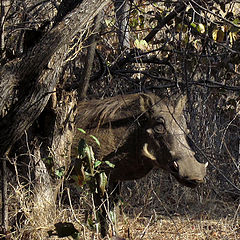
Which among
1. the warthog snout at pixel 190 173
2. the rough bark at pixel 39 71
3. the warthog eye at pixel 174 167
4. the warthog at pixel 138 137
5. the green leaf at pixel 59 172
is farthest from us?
the warthog at pixel 138 137

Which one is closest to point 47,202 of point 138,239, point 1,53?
point 138,239

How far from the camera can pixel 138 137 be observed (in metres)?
5.01

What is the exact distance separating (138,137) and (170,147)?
35 cm

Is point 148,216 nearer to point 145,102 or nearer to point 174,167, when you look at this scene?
point 174,167

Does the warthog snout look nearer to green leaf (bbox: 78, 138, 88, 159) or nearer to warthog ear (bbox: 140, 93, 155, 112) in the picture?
warthog ear (bbox: 140, 93, 155, 112)

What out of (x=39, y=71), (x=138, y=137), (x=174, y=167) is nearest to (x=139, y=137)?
(x=138, y=137)

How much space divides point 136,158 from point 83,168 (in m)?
1.36

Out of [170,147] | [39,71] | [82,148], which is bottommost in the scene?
[170,147]

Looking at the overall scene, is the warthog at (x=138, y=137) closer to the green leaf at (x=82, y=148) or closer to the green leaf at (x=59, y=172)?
the green leaf at (x=59, y=172)

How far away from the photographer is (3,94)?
346 cm

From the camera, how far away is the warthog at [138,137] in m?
4.87

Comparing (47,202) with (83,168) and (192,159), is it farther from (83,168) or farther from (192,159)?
(192,159)

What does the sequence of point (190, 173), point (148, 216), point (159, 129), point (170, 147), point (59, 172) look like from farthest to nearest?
point (148, 216) → point (159, 129) → point (170, 147) → point (190, 173) → point (59, 172)

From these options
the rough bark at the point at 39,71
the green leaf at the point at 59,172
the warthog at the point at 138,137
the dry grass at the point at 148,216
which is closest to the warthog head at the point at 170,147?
the warthog at the point at 138,137
